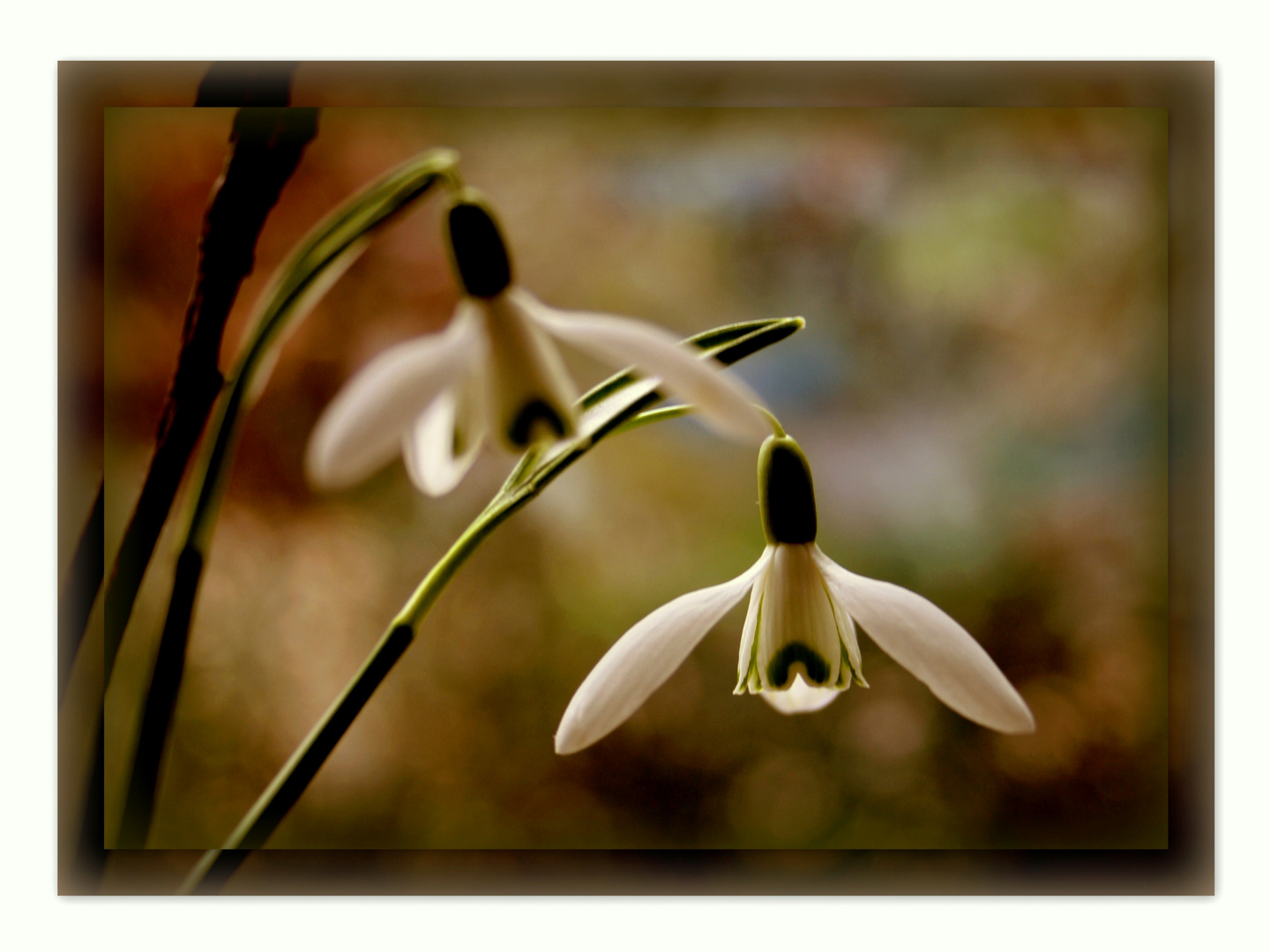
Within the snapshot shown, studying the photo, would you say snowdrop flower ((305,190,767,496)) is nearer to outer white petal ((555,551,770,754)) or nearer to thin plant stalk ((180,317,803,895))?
thin plant stalk ((180,317,803,895))

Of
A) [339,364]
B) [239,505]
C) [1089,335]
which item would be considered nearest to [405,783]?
[239,505]

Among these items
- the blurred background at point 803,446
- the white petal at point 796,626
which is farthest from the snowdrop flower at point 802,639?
the blurred background at point 803,446

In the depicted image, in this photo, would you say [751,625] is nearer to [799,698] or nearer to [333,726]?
[799,698]

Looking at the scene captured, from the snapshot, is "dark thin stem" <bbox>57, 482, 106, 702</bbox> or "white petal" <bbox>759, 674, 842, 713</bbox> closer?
"white petal" <bbox>759, 674, 842, 713</bbox>

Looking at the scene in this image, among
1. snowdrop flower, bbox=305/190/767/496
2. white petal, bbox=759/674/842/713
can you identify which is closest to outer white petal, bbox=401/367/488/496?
snowdrop flower, bbox=305/190/767/496

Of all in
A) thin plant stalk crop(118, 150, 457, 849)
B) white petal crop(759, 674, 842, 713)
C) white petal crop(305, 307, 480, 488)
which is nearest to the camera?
white petal crop(305, 307, 480, 488)

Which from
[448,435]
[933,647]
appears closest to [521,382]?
[448,435]
